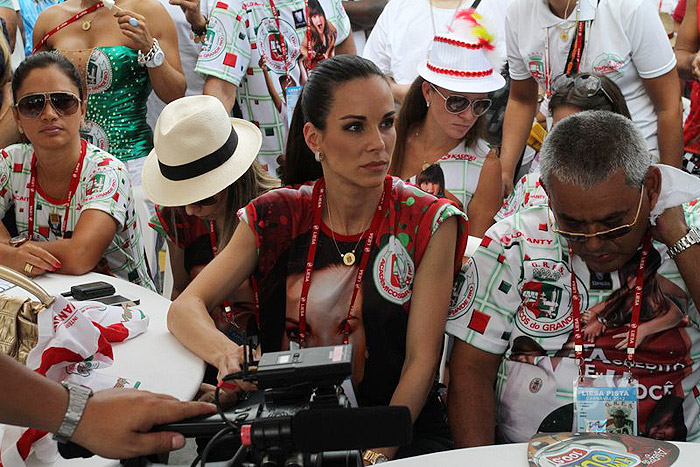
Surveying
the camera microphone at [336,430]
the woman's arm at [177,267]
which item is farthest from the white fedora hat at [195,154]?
the camera microphone at [336,430]

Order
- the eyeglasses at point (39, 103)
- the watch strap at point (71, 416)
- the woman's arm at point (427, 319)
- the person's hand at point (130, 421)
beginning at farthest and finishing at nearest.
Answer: the eyeglasses at point (39, 103) < the woman's arm at point (427, 319) < the watch strap at point (71, 416) < the person's hand at point (130, 421)

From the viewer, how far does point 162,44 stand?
404cm

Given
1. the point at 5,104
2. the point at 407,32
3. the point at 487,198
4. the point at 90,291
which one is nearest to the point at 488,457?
the point at 90,291

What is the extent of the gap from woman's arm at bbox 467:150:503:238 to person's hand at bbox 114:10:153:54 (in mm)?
1618

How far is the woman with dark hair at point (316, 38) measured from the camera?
3.98 metres

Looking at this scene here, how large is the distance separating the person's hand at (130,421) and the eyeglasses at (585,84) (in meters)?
1.96

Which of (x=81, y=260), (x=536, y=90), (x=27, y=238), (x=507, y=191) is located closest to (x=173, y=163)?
(x=81, y=260)

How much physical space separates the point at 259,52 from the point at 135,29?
0.55 metres

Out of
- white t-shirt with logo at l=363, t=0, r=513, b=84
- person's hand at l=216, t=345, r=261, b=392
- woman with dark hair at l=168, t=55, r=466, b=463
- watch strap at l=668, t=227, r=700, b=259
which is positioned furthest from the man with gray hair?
white t-shirt with logo at l=363, t=0, r=513, b=84

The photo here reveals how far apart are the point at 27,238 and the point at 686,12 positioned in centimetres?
297

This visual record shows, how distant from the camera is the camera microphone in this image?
111cm

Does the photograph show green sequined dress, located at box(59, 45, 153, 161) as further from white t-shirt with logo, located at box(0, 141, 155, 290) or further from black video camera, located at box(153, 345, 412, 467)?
black video camera, located at box(153, 345, 412, 467)

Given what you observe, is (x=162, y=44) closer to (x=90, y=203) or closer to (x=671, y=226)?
(x=90, y=203)

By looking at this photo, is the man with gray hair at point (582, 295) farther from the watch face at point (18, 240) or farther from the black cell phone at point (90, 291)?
the watch face at point (18, 240)
